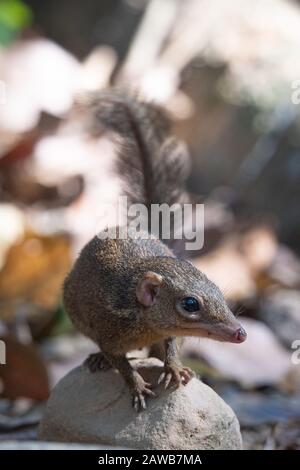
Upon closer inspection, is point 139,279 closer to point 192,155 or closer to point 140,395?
point 140,395

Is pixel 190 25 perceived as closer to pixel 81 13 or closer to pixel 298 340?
pixel 81 13

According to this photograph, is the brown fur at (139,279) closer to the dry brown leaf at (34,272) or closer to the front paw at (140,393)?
the front paw at (140,393)

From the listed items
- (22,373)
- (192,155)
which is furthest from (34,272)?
(192,155)

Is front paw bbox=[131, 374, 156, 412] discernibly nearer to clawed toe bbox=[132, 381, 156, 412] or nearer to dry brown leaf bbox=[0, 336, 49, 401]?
clawed toe bbox=[132, 381, 156, 412]

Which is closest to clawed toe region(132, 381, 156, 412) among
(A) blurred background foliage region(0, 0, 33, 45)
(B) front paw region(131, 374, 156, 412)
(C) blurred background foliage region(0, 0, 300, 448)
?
(B) front paw region(131, 374, 156, 412)

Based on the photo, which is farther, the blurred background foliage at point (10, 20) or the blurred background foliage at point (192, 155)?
the blurred background foliage at point (10, 20)

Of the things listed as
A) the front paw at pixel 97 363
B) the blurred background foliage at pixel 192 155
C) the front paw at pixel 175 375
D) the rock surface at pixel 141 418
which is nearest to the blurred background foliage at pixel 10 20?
the blurred background foliage at pixel 192 155
